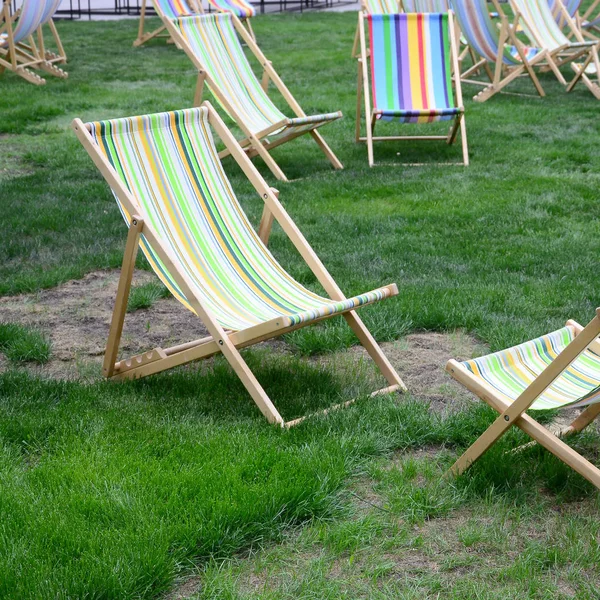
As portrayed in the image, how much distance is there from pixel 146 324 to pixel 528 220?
2.53 metres

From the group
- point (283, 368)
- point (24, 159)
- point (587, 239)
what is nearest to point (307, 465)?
point (283, 368)

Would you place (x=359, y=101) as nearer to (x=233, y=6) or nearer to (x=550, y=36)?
(x=550, y=36)

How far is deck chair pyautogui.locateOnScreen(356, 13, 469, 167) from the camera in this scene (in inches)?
282

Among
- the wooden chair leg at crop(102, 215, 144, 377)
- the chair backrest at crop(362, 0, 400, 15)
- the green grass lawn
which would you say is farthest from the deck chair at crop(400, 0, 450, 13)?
the wooden chair leg at crop(102, 215, 144, 377)

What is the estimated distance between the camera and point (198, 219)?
12.6 feet

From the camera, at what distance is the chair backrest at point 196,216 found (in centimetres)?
355

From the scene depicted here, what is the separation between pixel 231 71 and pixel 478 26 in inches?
134

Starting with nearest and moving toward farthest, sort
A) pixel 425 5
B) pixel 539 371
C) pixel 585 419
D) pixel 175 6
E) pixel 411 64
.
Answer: pixel 539 371 → pixel 585 419 → pixel 411 64 → pixel 175 6 → pixel 425 5

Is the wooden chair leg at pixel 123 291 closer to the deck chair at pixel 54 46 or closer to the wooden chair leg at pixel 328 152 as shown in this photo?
the wooden chair leg at pixel 328 152

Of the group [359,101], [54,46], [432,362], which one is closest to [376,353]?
[432,362]

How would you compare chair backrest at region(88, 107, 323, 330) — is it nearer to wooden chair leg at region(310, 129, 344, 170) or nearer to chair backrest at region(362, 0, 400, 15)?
wooden chair leg at region(310, 129, 344, 170)

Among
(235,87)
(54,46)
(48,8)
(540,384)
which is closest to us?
(540,384)

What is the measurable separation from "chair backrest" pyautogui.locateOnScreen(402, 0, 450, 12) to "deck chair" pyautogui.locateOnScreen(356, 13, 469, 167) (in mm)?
2135

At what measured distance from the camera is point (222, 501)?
2.61 metres
